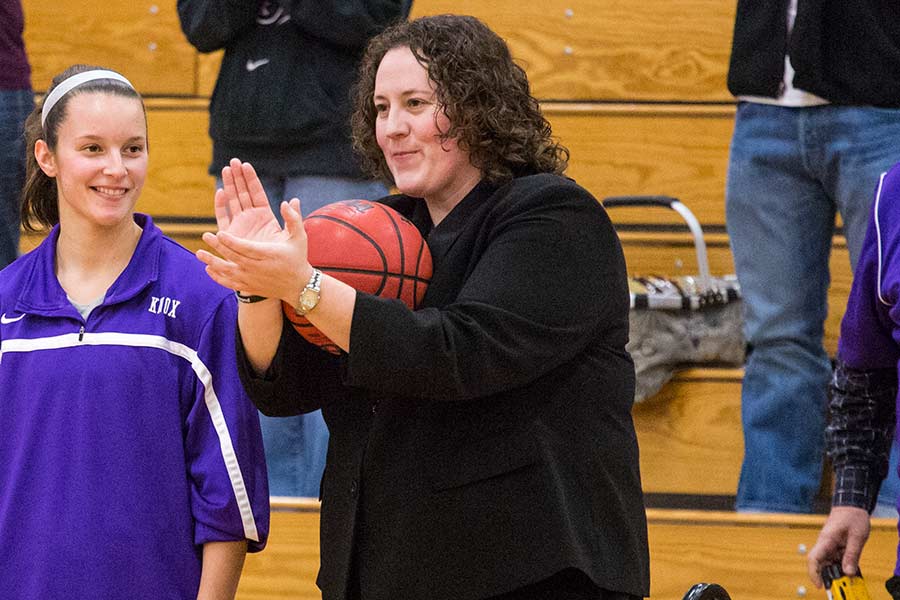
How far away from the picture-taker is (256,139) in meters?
3.48

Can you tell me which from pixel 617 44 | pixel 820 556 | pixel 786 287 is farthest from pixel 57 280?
pixel 617 44

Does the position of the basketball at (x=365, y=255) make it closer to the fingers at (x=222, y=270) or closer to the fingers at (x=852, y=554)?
the fingers at (x=222, y=270)

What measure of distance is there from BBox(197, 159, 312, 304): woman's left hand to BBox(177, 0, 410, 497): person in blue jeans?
57.5 inches

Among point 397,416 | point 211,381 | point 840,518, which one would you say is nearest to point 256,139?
point 211,381

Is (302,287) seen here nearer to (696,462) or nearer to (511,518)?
(511,518)

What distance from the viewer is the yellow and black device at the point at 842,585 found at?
221cm

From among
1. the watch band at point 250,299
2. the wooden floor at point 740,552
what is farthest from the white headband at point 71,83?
the wooden floor at point 740,552

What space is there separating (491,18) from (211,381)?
105 inches

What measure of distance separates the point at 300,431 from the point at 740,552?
3.73 ft

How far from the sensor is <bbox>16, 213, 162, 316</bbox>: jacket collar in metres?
2.25

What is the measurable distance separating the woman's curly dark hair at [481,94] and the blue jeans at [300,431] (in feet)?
4.01

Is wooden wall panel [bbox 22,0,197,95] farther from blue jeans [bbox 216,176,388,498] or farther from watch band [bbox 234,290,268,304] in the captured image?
watch band [bbox 234,290,268,304]

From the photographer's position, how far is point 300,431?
354 cm

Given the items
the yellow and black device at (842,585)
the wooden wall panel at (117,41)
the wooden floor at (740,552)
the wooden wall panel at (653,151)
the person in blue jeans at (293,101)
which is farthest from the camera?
the wooden wall panel at (117,41)
